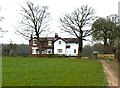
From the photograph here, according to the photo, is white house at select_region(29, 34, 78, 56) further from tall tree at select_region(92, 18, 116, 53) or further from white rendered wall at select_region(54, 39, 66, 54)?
tall tree at select_region(92, 18, 116, 53)

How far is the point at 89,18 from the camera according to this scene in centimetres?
8944

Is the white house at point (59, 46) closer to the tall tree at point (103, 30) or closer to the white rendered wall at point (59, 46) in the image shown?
the white rendered wall at point (59, 46)

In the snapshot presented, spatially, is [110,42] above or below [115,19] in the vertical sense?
below

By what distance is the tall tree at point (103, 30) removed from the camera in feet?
295

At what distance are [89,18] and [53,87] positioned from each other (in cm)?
7394

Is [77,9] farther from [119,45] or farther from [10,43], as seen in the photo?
[119,45]

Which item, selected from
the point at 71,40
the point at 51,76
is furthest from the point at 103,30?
the point at 51,76

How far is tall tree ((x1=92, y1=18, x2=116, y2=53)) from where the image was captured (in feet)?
295

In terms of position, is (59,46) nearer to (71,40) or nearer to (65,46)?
(65,46)

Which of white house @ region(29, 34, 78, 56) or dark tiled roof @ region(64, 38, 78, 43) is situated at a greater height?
dark tiled roof @ region(64, 38, 78, 43)

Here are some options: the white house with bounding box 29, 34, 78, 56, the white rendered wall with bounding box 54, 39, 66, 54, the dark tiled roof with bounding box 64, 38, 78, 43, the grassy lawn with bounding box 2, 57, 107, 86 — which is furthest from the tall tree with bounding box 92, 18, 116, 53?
the grassy lawn with bounding box 2, 57, 107, 86

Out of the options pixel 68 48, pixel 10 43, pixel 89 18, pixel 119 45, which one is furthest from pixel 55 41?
pixel 119 45

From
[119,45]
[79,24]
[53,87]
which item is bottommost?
[53,87]

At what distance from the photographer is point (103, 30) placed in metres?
91.1
